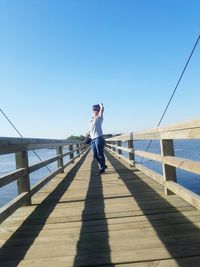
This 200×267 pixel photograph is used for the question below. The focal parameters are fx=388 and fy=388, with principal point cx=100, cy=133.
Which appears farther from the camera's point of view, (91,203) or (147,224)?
(91,203)

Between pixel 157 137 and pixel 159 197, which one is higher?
pixel 157 137

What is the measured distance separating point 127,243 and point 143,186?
138 inches

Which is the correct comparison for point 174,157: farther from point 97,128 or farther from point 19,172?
point 97,128

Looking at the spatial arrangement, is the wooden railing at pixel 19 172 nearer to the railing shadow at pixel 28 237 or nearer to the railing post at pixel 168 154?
the railing shadow at pixel 28 237

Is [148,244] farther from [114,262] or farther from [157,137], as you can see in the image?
[157,137]

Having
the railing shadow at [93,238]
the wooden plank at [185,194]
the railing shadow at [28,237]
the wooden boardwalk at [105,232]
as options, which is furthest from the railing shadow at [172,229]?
the railing shadow at [28,237]

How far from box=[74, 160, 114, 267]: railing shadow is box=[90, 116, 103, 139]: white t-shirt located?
4065mm

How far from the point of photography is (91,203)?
5352mm

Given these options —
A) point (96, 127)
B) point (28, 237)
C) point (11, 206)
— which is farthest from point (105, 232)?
point (96, 127)

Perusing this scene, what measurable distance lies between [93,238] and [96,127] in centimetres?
597

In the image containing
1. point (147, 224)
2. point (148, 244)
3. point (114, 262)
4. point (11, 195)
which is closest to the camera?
point (114, 262)

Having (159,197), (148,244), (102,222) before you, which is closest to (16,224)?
(102,222)

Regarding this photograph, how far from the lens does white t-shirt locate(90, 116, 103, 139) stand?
30.6 ft

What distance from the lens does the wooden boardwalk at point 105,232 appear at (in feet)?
9.51
